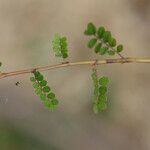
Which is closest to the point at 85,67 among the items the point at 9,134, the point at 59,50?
the point at 9,134

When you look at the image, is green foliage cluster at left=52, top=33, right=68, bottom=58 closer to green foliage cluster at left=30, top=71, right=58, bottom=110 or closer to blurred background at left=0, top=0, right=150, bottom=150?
green foliage cluster at left=30, top=71, right=58, bottom=110

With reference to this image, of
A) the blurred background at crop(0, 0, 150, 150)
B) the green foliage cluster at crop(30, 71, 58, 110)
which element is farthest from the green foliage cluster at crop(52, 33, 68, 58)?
the blurred background at crop(0, 0, 150, 150)

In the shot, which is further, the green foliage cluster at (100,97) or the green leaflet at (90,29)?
the green foliage cluster at (100,97)

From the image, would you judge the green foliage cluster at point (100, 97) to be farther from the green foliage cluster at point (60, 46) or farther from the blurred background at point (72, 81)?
the blurred background at point (72, 81)

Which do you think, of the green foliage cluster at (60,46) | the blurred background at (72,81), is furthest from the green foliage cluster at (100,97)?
the blurred background at (72,81)

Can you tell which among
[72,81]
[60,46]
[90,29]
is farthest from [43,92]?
[72,81]

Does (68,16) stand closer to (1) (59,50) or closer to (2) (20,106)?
(2) (20,106)

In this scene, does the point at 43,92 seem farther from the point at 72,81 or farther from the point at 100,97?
the point at 72,81

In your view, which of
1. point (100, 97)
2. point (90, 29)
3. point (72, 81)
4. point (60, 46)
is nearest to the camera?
point (90, 29)
